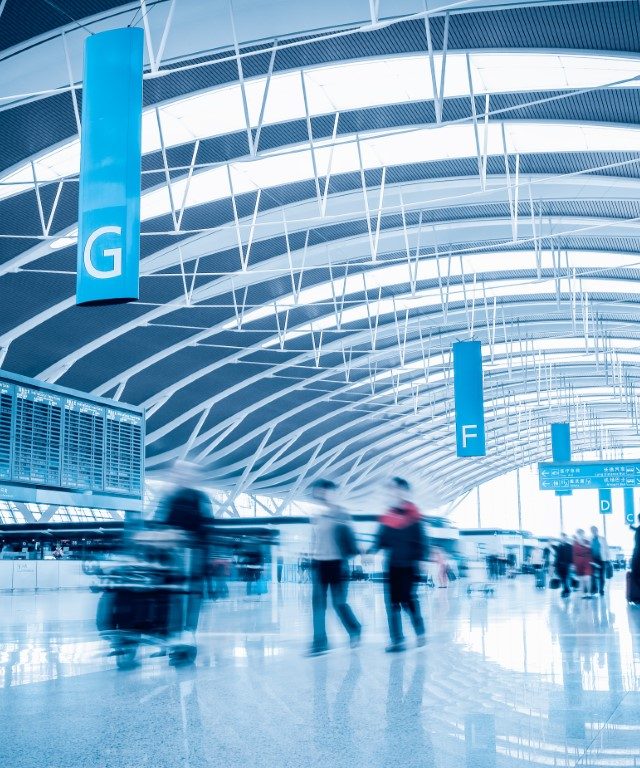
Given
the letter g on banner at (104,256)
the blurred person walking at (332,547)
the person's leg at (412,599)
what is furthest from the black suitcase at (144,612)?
the letter g on banner at (104,256)

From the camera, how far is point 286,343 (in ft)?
132

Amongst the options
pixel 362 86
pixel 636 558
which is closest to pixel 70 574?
pixel 362 86

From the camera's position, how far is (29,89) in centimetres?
1892

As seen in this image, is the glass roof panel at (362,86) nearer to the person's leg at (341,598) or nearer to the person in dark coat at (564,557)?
the person in dark coat at (564,557)

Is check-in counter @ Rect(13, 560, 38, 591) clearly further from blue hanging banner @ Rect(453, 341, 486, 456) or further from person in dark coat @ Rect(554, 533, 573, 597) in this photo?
person in dark coat @ Rect(554, 533, 573, 597)

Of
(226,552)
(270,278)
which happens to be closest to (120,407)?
(270,278)

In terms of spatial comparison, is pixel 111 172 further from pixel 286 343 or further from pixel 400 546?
pixel 286 343

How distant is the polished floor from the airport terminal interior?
0.13 feet

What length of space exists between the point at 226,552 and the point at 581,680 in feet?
55.8

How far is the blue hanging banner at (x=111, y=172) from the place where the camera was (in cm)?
1018

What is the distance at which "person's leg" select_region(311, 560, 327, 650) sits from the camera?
32.9 ft

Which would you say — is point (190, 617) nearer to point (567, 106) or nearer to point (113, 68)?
point (113, 68)

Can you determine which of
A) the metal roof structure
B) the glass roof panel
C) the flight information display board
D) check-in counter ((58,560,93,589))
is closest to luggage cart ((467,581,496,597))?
the metal roof structure

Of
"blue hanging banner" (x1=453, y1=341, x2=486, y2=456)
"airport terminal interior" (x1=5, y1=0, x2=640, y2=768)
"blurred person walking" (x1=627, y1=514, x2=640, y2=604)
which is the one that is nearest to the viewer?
"airport terminal interior" (x1=5, y1=0, x2=640, y2=768)
